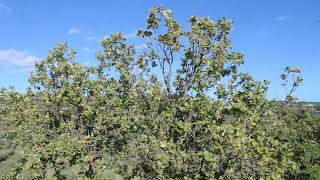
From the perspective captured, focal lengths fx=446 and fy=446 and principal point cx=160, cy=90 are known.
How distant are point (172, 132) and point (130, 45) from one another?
6332mm

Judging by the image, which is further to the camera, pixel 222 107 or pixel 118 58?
pixel 118 58

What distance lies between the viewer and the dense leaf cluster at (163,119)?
1725 cm

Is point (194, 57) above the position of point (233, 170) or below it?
above

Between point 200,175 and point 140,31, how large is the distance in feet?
24.9

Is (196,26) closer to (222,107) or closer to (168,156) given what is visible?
(222,107)

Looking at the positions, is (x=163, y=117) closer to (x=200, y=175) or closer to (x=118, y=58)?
(x=200, y=175)

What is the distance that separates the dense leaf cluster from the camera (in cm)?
1725

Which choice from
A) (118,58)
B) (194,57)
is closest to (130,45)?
(118,58)

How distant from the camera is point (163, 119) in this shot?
19375 mm

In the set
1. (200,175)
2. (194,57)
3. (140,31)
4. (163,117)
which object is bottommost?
(200,175)

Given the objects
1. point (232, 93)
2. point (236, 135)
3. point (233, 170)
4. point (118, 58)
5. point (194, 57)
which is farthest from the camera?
point (118, 58)

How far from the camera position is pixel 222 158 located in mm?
17234

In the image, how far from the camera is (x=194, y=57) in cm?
2028

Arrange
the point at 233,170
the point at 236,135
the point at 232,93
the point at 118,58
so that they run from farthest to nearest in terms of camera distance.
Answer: the point at 118,58 < the point at 232,93 < the point at 233,170 < the point at 236,135
